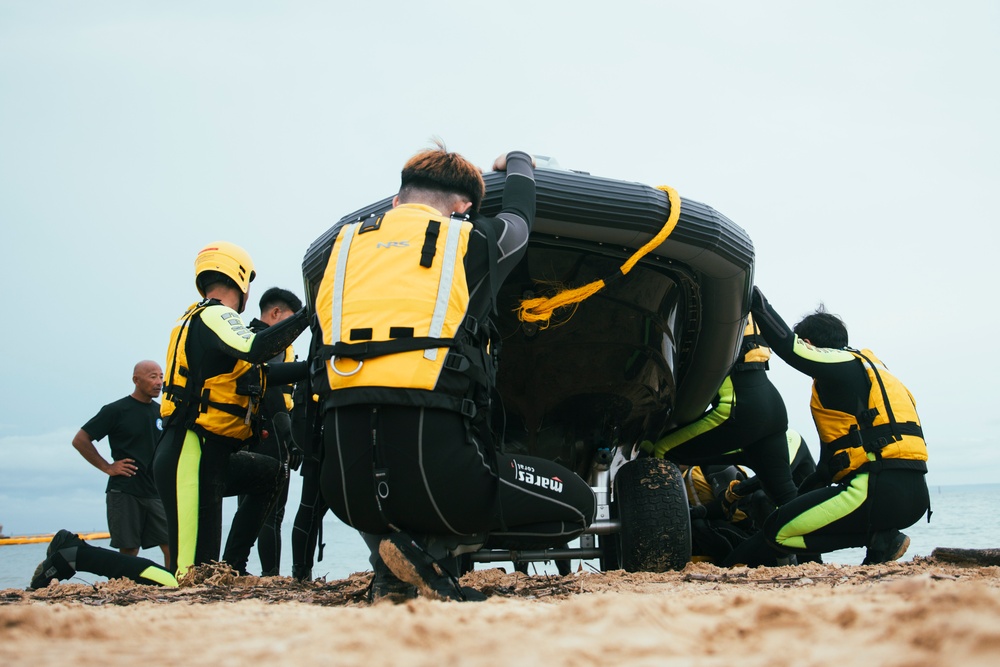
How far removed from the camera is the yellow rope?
2.91 meters

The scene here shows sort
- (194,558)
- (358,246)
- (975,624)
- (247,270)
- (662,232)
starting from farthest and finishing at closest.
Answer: (247,270) < (194,558) < (662,232) < (358,246) < (975,624)

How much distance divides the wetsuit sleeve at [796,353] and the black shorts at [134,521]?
406cm

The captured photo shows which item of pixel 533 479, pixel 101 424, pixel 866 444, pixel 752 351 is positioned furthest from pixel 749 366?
pixel 101 424

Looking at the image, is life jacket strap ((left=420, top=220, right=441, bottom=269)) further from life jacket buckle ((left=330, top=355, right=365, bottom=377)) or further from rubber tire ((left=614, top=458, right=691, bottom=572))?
rubber tire ((left=614, top=458, right=691, bottom=572))

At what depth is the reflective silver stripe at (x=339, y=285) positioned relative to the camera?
2.21 meters

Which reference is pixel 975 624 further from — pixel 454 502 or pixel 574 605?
pixel 454 502

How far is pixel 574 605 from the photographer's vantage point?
1272mm

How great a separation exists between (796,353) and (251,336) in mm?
2511

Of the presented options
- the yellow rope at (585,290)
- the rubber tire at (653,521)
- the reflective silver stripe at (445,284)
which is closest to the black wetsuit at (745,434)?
the rubber tire at (653,521)

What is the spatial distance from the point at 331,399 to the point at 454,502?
0.43 m

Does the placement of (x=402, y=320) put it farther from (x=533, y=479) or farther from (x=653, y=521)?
(x=653, y=521)

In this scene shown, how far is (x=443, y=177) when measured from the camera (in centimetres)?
255

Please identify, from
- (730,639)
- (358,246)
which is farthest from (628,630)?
(358,246)

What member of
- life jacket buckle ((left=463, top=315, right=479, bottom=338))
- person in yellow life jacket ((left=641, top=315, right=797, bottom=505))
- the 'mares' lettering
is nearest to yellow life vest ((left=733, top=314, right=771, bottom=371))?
person in yellow life jacket ((left=641, top=315, right=797, bottom=505))
